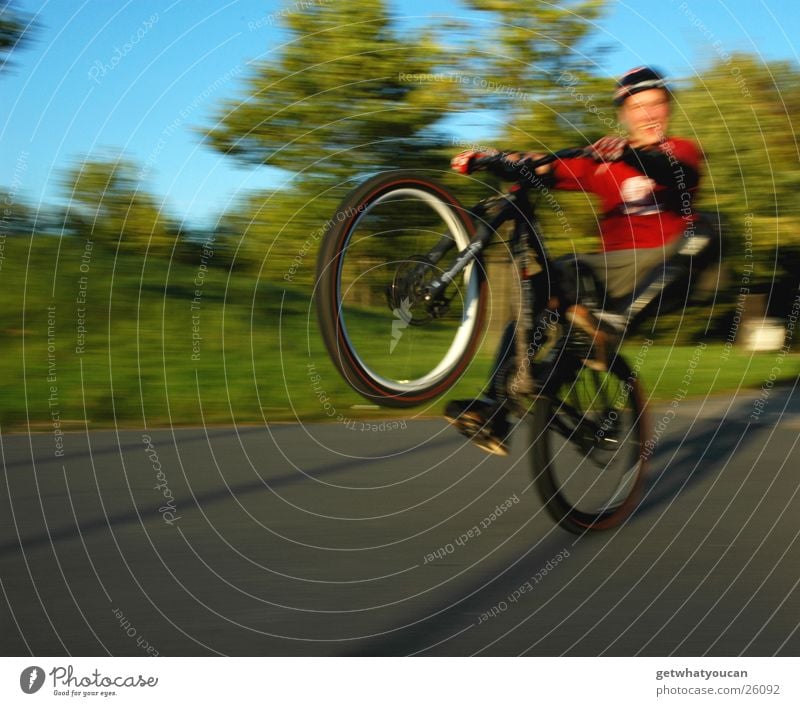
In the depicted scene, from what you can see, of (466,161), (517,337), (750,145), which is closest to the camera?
(466,161)

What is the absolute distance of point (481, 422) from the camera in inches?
199

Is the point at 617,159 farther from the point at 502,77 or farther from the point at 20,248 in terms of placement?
the point at 20,248

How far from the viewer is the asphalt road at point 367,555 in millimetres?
4055

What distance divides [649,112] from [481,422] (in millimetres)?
1532

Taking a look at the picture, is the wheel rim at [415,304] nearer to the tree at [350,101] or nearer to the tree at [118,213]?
the tree at [350,101]

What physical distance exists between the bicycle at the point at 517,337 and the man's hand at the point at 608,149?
153mm

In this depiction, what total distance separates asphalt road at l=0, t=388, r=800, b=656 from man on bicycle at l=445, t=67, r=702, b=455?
71 centimetres

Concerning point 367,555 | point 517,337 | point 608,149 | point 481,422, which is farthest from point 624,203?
point 367,555

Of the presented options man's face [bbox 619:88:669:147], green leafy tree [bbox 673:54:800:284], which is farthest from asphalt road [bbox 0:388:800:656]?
green leafy tree [bbox 673:54:800:284]

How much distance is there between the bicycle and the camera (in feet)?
14.4

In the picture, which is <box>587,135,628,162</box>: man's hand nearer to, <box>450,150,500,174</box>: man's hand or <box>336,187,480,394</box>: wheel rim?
<box>450,150,500,174</box>: man's hand

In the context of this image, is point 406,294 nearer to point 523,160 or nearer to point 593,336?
point 523,160

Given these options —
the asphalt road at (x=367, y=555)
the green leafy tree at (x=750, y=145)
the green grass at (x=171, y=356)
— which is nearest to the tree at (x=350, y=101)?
the green grass at (x=171, y=356)
